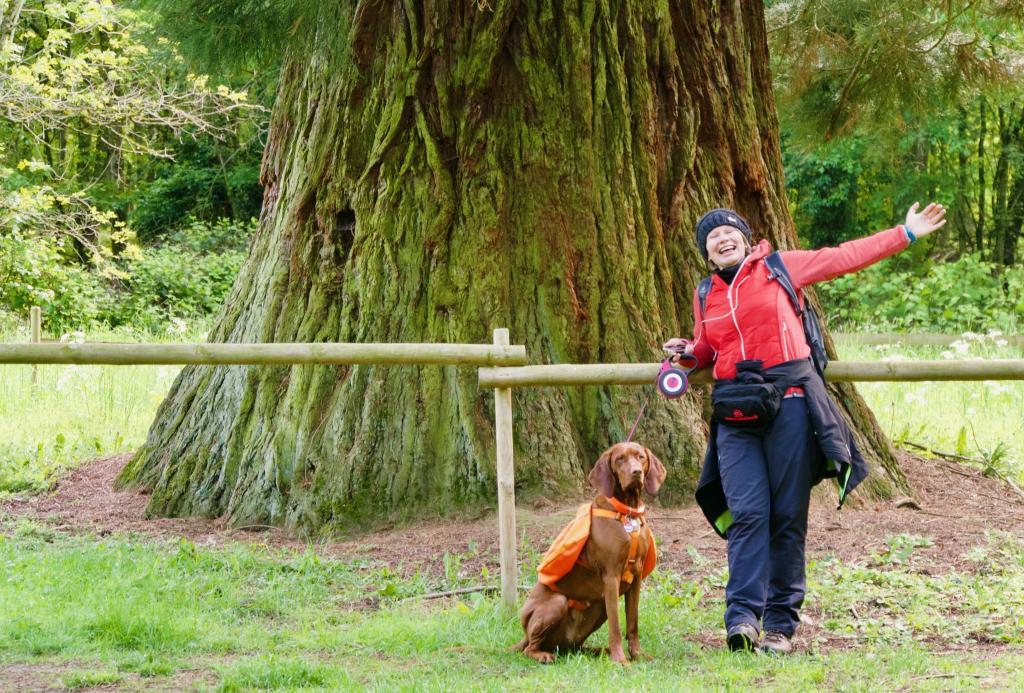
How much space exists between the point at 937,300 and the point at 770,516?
17.6 metres

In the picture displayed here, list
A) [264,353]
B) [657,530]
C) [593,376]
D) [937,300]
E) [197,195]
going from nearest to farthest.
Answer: [593,376], [264,353], [657,530], [937,300], [197,195]

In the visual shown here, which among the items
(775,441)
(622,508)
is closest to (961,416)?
(775,441)

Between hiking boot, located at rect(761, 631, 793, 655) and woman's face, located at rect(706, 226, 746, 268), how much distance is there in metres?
1.62

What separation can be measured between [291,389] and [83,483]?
2.58m

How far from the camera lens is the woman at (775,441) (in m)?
4.70

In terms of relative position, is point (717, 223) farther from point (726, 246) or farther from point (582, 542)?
point (582, 542)

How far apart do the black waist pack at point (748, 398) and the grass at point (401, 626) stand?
3.26 ft

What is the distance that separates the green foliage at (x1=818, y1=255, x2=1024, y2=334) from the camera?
19.8m

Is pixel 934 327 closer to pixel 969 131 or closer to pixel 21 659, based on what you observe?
pixel 969 131

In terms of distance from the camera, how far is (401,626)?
525 centimetres

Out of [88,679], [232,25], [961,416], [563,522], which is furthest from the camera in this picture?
[961,416]

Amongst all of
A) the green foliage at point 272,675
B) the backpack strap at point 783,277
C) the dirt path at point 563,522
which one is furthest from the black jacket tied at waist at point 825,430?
the green foliage at point 272,675

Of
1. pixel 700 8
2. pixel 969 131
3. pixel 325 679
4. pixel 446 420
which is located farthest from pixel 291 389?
pixel 969 131

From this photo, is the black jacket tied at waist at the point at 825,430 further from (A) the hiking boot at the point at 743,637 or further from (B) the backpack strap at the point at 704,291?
(A) the hiking boot at the point at 743,637
